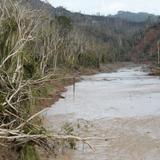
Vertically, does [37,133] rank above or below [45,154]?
above

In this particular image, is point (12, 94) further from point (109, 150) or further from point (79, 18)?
point (79, 18)

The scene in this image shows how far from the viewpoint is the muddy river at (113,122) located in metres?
14.7

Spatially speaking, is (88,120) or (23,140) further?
(88,120)

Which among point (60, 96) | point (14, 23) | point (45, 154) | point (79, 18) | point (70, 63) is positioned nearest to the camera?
point (45, 154)

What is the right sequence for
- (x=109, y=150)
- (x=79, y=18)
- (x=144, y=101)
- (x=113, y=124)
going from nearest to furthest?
(x=109, y=150) < (x=113, y=124) < (x=144, y=101) < (x=79, y=18)

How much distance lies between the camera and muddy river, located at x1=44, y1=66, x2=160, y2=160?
14.7 meters

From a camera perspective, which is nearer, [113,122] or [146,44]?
[113,122]

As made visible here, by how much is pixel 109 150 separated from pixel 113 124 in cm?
541

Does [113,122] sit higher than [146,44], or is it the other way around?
[113,122]

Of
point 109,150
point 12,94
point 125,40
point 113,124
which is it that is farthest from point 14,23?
point 125,40

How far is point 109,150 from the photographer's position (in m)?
15.1

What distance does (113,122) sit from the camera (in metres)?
21.1

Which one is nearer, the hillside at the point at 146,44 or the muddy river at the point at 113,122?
the muddy river at the point at 113,122

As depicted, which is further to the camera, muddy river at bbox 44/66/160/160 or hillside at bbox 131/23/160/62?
hillside at bbox 131/23/160/62
